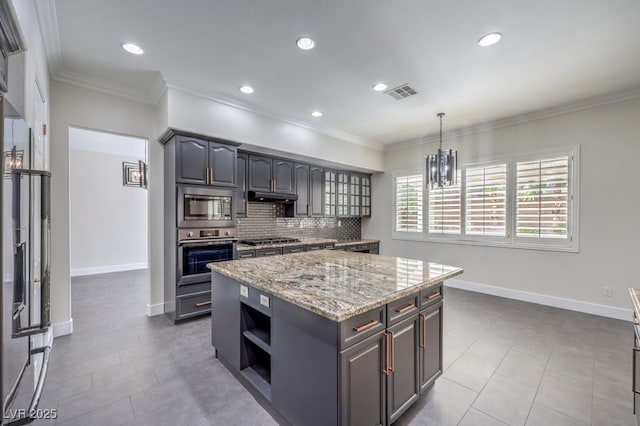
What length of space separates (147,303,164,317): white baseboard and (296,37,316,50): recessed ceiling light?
3696 millimetres

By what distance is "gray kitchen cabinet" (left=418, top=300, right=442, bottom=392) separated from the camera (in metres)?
1.94

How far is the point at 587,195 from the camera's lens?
3852 mm

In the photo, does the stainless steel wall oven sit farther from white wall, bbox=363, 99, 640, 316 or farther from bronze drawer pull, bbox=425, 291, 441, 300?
white wall, bbox=363, 99, 640, 316

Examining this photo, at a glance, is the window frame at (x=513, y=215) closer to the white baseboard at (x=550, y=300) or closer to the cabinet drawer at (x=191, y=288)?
the white baseboard at (x=550, y=300)

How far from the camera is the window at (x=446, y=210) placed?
5103mm

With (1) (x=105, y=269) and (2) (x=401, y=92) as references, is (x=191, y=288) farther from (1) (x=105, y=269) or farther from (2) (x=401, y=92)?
(1) (x=105, y=269)

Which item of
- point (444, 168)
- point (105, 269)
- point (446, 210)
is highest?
point (444, 168)

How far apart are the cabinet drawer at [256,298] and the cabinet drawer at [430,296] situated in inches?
41.6

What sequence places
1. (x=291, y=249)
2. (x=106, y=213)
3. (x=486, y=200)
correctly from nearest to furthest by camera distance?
(x=291, y=249)
(x=486, y=200)
(x=106, y=213)

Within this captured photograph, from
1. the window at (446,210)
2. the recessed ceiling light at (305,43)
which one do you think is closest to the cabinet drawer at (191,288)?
the recessed ceiling light at (305,43)

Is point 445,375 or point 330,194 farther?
point 330,194

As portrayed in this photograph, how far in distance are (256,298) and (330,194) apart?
3.90m

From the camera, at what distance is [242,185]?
4.35 metres

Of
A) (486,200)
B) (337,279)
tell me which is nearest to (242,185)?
(337,279)
